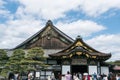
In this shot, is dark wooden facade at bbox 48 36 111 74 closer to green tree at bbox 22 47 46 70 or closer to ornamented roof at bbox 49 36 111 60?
ornamented roof at bbox 49 36 111 60

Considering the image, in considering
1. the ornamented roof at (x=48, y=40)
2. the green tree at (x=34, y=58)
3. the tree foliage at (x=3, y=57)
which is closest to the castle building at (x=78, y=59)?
the green tree at (x=34, y=58)

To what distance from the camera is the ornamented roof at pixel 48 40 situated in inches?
1825

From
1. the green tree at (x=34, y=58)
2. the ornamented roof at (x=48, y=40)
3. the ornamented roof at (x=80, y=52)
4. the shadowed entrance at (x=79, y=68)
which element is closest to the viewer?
the green tree at (x=34, y=58)

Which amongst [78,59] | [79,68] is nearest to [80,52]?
[78,59]

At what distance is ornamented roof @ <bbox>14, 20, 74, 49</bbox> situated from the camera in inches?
1825

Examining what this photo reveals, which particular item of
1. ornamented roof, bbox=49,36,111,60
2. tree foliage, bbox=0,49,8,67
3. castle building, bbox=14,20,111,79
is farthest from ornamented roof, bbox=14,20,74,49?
ornamented roof, bbox=49,36,111,60

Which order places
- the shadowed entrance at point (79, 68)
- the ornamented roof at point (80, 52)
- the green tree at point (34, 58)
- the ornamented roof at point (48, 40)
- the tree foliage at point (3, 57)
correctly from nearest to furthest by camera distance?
the green tree at point (34, 58) < the ornamented roof at point (80, 52) < the shadowed entrance at point (79, 68) < the tree foliage at point (3, 57) < the ornamented roof at point (48, 40)

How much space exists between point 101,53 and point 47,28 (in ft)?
40.9

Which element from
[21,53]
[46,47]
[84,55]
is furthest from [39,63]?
[46,47]

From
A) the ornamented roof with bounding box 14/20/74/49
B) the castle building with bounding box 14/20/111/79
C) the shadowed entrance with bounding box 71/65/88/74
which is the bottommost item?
the shadowed entrance with bounding box 71/65/88/74

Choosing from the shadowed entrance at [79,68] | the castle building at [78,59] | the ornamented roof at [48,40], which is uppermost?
the ornamented roof at [48,40]

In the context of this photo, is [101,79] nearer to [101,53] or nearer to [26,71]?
[101,53]

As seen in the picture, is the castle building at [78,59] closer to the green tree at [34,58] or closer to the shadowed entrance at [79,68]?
the shadowed entrance at [79,68]

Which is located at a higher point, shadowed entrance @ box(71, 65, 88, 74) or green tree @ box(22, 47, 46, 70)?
green tree @ box(22, 47, 46, 70)
